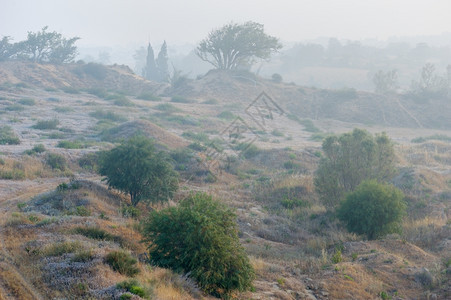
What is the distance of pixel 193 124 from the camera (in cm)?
3556

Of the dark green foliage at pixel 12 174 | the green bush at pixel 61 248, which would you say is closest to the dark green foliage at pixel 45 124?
the dark green foliage at pixel 12 174

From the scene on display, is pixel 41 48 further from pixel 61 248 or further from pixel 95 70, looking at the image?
pixel 61 248

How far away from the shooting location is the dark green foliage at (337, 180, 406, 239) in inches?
496

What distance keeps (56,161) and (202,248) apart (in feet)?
45.5

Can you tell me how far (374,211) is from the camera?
12.6 meters

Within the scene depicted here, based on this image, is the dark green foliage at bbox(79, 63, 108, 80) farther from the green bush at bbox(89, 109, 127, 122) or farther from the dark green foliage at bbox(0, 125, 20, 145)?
the dark green foliage at bbox(0, 125, 20, 145)

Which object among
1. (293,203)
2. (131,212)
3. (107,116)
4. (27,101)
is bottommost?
(293,203)

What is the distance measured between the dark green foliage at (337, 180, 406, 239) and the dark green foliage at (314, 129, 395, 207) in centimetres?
286

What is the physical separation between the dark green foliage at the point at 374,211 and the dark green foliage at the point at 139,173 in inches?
252

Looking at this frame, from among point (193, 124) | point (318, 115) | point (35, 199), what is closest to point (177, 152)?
point (35, 199)

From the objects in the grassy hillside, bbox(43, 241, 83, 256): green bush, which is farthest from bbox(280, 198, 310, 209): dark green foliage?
bbox(43, 241, 83, 256): green bush

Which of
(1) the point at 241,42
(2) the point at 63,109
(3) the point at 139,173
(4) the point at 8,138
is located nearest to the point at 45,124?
(4) the point at 8,138

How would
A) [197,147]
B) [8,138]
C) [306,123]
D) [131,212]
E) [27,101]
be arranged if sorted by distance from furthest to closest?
[306,123] < [27,101] < [197,147] < [8,138] < [131,212]

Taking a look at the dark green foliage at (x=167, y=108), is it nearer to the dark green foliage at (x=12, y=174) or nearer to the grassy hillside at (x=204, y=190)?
the grassy hillside at (x=204, y=190)
